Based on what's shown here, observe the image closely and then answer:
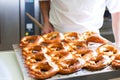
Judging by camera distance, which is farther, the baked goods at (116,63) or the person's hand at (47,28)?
the person's hand at (47,28)

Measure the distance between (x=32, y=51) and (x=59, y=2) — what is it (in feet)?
1.43

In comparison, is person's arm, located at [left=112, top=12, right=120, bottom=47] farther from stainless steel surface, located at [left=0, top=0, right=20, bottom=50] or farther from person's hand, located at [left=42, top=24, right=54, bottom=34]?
stainless steel surface, located at [left=0, top=0, right=20, bottom=50]

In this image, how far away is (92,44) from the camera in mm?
870

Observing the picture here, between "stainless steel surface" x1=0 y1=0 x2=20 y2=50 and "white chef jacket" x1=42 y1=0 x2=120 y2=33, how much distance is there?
403 millimetres

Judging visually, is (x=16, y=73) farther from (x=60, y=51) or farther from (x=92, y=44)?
(x=92, y=44)

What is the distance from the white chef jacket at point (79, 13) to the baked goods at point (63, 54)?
0.22 meters

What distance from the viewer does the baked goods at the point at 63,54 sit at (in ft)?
2.19

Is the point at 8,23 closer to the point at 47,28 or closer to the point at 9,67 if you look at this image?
the point at 47,28

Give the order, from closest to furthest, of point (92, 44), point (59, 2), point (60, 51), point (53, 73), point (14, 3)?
1. point (53, 73)
2. point (60, 51)
3. point (92, 44)
4. point (59, 2)
5. point (14, 3)

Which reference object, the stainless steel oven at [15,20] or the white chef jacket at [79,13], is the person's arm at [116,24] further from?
the stainless steel oven at [15,20]

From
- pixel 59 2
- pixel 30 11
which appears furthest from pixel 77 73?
pixel 30 11

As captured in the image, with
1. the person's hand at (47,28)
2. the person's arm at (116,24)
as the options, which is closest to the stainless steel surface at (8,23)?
the person's hand at (47,28)

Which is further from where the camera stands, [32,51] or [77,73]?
[32,51]

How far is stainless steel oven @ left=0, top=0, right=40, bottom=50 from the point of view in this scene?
1.48 meters
